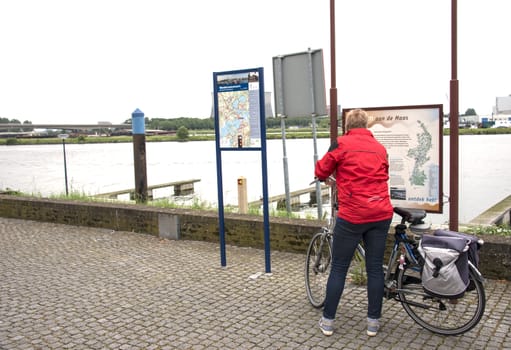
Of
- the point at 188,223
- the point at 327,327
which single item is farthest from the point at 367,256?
the point at 188,223

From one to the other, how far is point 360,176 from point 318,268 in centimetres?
131

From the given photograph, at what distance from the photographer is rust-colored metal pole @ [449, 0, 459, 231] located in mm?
5633

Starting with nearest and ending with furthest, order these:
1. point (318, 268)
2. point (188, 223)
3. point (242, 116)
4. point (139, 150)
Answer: point (318, 268) < point (242, 116) < point (188, 223) < point (139, 150)

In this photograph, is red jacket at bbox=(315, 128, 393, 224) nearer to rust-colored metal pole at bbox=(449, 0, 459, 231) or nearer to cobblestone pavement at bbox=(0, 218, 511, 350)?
cobblestone pavement at bbox=(0, 218, 511, 350)

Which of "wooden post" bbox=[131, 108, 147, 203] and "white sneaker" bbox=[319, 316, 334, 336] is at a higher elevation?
"wooden post" bbox=[131, 108, 147, 203]

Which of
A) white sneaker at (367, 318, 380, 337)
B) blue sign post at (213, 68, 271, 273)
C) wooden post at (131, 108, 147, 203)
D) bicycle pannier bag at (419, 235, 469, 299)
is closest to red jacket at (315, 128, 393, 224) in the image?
bicycle pannier bag at (419, 235, 469, 299)

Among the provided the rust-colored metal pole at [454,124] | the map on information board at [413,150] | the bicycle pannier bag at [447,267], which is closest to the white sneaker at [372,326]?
the bicycle pannier bag at [447,267]

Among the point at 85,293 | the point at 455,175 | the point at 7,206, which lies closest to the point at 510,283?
the point at 455,175

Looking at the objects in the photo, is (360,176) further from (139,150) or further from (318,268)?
(139,150)

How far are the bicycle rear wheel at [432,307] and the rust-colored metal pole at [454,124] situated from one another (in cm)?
141

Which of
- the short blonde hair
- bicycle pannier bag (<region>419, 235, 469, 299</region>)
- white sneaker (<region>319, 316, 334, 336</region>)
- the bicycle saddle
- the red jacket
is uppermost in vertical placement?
the short blonde hair

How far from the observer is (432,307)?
4438mm

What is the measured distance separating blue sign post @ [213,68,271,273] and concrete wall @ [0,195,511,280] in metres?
0.91

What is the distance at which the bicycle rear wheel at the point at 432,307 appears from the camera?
4.34m
